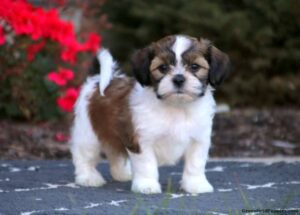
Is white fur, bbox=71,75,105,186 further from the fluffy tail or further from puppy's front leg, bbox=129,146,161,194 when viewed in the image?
puppy's front leg, bbox=129,146,161,194

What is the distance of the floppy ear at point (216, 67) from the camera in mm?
5445

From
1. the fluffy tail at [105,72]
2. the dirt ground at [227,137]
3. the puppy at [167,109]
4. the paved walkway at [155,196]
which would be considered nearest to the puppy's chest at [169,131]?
Answer: the puppy at [167,109]

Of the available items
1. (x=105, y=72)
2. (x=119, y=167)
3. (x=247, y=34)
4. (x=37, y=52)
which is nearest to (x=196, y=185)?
(x=119, y=167)

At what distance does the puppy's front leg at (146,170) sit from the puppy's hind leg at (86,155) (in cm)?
71

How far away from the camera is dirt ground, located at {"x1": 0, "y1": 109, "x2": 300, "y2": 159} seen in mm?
8172

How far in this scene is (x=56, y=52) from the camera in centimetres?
917

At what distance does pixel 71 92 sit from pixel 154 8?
9.89 ft

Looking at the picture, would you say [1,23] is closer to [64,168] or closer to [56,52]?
[56,52]

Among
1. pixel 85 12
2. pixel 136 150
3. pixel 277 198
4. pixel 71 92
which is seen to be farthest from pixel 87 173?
pixel 85 12

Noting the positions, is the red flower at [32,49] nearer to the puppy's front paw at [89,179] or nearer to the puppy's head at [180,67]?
the puppy's front paw at [89,179]

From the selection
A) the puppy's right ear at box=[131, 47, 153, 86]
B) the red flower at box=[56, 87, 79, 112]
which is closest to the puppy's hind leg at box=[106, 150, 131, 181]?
the puppy's right ear at box=[131, 47, 153, 86]

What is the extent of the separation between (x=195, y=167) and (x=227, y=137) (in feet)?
10.7

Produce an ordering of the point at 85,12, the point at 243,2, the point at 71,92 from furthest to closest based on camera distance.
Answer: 1. the point at 243,2
2. the point at 85,12
3. the point at 71,92

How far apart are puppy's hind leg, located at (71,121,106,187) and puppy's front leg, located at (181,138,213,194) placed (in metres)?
0.87
